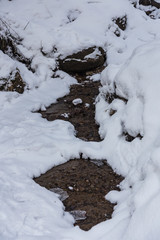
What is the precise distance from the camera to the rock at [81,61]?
313 inches

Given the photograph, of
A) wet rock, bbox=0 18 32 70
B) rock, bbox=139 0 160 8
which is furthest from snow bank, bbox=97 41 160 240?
rock, bbox=139 0 160 8

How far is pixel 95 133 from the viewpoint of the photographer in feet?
16.9

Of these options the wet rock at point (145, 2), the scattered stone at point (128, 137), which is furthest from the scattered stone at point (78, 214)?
the wet rock at point (145, 2)

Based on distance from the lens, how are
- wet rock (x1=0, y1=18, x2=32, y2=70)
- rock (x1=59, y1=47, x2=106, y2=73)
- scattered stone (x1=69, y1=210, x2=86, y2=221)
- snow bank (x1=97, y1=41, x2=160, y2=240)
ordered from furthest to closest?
rock (x1=59, y1=47, x2=106, y2=73), wet rock (x1=0, y1=18, x2=32, y2=70), scattered stone (x1=69, y1=210, x2=86, y2=221), snow bank (x1=97, y1=41, x2=160, y2=240)

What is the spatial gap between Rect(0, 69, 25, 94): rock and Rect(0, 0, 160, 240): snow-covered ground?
0.45 ft

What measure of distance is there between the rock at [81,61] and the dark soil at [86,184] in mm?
4133

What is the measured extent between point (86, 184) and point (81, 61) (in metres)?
4.77

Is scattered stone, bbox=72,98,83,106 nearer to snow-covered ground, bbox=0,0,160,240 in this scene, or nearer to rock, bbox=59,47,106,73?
snow-covered ground, bbox=0,0,160,240

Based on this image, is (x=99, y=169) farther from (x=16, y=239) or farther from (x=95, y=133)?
(x=16, y=239)

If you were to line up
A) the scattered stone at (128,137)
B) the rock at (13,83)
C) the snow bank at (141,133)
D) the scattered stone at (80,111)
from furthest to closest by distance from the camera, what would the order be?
1. the rock at (13,83)
2. the scattered stone at (80,111)
3. the scattered stone at (128,137)
4. the snow bank at (141,133)

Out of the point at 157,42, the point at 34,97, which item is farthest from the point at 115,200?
the point at 34,97

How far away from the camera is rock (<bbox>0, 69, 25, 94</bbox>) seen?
657cm

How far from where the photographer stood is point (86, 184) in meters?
3.80

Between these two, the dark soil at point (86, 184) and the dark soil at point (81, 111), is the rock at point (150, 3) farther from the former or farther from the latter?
the dark soil at point (86, 184)
